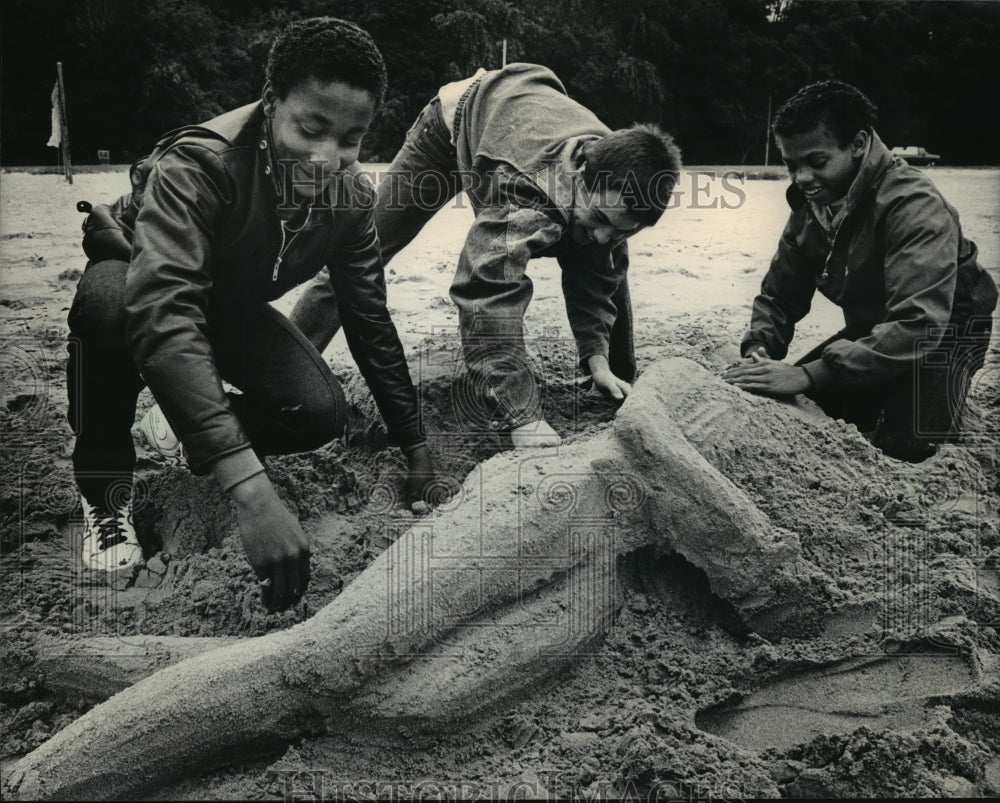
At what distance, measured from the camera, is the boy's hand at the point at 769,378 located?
243cm

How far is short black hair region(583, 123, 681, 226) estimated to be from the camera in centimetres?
256

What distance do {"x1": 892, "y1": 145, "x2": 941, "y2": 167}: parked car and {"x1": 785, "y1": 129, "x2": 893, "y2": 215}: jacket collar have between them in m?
0.87

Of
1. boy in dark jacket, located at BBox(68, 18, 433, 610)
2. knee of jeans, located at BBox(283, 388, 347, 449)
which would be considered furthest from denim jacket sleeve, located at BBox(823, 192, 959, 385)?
knee of jeans, located at BBox(283, 388, 347, 449)

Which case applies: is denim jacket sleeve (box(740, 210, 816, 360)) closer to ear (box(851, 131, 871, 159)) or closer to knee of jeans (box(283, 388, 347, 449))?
ear (box(851, 131, 871, 159))

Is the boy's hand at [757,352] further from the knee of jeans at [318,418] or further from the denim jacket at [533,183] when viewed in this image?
the knee of jeans at [318,418]

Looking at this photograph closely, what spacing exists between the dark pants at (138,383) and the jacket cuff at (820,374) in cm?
134

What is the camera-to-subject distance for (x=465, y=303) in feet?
8.50

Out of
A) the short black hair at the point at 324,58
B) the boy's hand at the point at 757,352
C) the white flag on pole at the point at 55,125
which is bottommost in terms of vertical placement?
the boy's hand at the point at 757,352

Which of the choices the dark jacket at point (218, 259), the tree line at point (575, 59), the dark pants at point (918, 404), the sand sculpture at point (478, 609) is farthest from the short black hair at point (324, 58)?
the dark pants at point (918, 404)

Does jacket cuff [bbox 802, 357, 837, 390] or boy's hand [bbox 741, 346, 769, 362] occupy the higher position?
jacket cuff [bbox 802, 357, 837, 390]

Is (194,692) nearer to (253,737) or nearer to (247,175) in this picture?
(253,737)

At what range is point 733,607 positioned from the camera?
74.8 inches

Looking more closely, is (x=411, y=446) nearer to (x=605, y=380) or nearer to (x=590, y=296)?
(x=605, y=380)

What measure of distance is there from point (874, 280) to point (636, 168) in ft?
3.05
